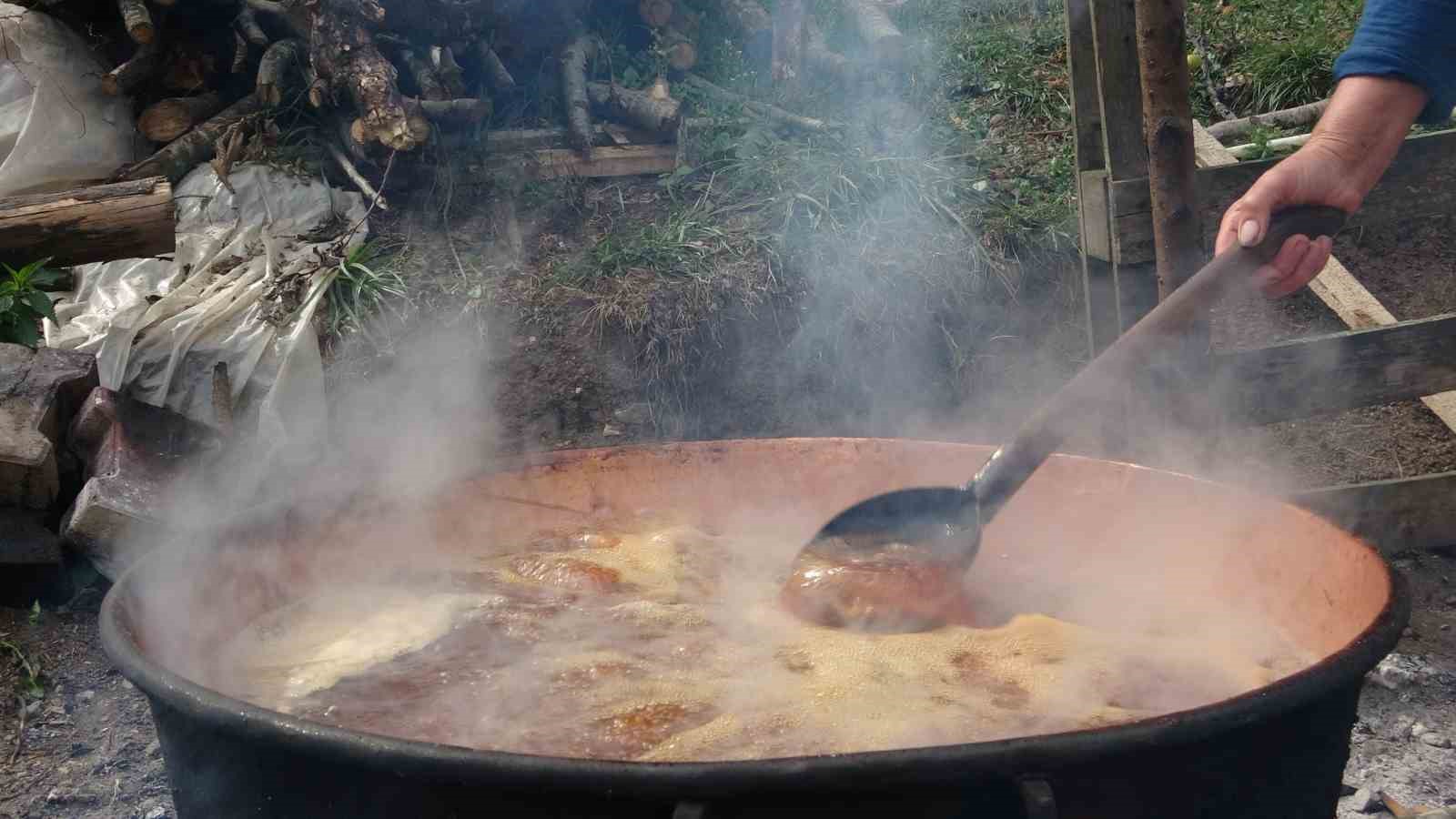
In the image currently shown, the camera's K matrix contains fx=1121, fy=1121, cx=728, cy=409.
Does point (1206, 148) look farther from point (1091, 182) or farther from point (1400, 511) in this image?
point (1400, 511)

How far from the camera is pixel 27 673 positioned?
3430 mm

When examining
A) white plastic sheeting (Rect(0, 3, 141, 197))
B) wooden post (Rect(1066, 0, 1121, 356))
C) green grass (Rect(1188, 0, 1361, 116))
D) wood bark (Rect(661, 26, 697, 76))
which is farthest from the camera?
wood bark (Rect(661, 26, 697, 76))

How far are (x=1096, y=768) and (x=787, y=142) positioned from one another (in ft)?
15.2

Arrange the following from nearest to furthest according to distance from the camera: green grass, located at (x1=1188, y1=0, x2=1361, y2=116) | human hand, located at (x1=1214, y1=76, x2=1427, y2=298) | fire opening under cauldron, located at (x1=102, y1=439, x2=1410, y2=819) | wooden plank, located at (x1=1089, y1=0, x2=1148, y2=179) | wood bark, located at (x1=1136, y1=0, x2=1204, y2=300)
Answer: fire opening under cauldron, located at (x1=102, y1=439, x2=1410, y2=819) < human hand, located at (x1=1214, y1=76, x2=1427, y2=298) < wood bark, located at (x1=1136, y1=0, x2=1204, y2=300) < wooden plank, located at (x1=1089, y1=0, x2=1148, y2=179) < green grass, located at (x1=1188, y1=0, x2=1361, y2=116)

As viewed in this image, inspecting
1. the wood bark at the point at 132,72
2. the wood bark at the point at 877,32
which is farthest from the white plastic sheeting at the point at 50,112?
the wood bark at the point at 877,32

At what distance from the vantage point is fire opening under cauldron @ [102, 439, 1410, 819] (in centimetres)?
141

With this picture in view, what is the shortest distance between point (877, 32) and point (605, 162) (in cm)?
226

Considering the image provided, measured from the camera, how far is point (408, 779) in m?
1.48

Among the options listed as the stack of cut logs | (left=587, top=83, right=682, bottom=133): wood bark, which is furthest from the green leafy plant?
(left=587, top=83, right=682, bottom=133): wood bark

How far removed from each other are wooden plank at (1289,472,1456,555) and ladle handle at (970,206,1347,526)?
160 cm

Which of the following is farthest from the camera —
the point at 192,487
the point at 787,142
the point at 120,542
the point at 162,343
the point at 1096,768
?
the point at 787,142

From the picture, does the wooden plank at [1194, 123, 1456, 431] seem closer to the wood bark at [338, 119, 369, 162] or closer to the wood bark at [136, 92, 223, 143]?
the wood bark at [338, 119, 369, 162]

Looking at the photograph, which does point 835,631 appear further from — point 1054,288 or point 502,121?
point 502,121

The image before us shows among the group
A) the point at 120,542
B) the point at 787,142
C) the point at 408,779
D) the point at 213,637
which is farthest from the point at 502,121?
the point at 408,779
